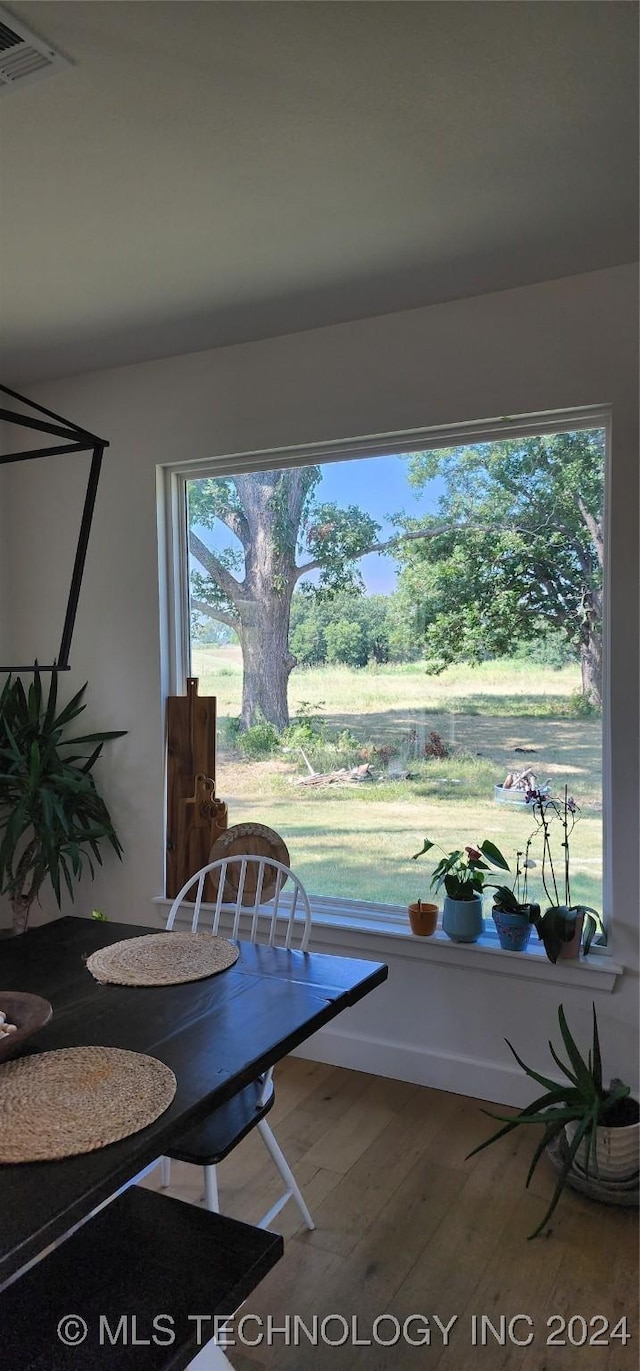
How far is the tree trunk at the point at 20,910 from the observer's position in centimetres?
324

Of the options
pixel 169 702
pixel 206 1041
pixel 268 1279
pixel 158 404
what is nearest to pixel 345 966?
pixel 206 1041

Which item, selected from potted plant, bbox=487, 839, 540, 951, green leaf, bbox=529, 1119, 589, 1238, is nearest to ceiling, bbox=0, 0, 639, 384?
potted plant, bbox=487, 839, 540, 951

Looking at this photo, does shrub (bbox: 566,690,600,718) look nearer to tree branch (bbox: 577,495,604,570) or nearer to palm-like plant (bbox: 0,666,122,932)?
tree branch (bbox: 577,495,604,570)

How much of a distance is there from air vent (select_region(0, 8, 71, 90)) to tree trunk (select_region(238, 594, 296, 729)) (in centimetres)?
180

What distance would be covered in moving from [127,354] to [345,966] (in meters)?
2.35

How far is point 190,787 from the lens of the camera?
3.16 metres

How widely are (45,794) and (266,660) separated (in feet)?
3.10

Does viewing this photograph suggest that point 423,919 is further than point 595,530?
Yes

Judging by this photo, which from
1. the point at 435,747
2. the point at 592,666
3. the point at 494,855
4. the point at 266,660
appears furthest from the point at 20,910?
the point at 592,666

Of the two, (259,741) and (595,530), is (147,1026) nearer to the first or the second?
(259,741)

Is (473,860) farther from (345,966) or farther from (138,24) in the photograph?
(138,24)

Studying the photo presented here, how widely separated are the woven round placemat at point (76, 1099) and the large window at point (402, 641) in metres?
1.61

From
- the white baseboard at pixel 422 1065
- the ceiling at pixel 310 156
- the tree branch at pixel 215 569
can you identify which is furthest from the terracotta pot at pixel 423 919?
the ceiling at pixel 310 156

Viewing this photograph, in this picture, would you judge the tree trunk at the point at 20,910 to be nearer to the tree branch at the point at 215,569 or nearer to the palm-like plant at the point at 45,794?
the palm-like plant at the point at 45,794
